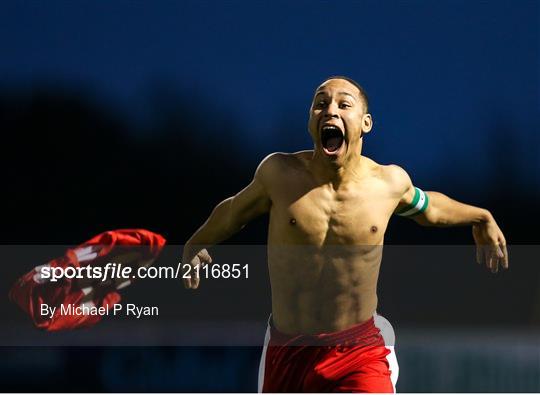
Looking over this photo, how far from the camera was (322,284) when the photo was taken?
345 cm

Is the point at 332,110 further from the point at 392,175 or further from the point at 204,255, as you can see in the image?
the point at 204,255

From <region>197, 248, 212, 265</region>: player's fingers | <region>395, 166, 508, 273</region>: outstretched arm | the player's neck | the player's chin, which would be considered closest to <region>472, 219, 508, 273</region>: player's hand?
<region>395, 166, 508, 273</region>: outstretched arm

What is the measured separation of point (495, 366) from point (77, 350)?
7.67ft

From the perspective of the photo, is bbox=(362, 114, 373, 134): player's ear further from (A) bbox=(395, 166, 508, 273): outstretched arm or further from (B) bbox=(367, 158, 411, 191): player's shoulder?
(A) bbox=(395, 166, 508, 273): outstretched arm

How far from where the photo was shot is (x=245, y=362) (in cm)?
523

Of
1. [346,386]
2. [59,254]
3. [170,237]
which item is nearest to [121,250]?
[59,254]

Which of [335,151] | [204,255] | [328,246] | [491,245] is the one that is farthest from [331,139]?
[491,245]

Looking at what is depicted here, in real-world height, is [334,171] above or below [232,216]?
above

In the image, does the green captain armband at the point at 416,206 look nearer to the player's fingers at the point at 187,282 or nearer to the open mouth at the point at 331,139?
the open mouth at the point at 331,139

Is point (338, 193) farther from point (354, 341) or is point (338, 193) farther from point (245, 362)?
point (245, 362)

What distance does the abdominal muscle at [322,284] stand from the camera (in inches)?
135

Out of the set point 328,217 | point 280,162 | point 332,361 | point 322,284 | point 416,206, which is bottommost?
point 332,361

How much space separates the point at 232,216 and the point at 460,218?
0.94 m

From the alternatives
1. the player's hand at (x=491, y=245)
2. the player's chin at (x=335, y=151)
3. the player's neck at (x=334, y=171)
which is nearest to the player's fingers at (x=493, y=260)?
the player's hand at (x=491, y=245)
